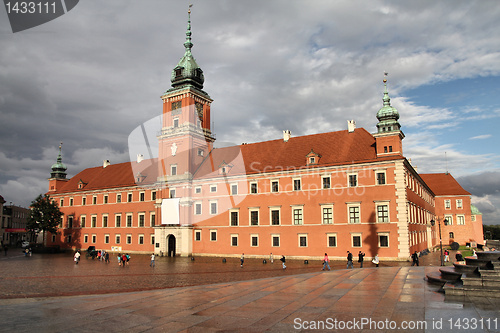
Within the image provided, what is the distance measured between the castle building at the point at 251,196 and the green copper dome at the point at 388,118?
107 mm

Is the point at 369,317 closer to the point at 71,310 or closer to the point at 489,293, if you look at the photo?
the point at 489,293

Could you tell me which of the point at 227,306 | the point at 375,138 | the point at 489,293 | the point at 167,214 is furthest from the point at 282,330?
the point at 167,214

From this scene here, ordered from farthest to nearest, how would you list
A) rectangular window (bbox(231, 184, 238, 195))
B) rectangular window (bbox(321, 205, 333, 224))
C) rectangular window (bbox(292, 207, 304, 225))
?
rectangular window (bbox(231, 184, 238, 195)) < rectangular window (bbox(292, 207, 304, 225)) < rectangular window (bbox(321, 205, 333, 224))

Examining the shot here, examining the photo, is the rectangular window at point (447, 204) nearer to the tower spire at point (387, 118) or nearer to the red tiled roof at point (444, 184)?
the red tiled roof at point (444, 184)

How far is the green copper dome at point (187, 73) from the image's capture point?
183 feet

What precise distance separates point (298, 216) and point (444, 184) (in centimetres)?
4402

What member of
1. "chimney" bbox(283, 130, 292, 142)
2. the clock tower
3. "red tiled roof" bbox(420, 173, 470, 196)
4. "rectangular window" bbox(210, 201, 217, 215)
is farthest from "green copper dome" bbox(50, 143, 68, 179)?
"red tiled roof" bbox(420, 173, 470, 196)

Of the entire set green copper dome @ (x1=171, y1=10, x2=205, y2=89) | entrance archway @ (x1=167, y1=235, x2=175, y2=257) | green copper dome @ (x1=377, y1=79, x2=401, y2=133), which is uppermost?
green copper dome @ (x1=171, y1=10, x2=205, y2=89)

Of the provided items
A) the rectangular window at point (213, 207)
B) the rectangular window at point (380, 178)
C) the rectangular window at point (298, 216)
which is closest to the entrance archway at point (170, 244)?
the rectangular window at point (213, 207)

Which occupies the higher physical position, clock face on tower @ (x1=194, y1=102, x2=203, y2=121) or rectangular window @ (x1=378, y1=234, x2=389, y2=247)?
clock face on tower @ (x1=194, y1=102, x2=203, y2=121)

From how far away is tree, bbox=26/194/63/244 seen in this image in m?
61.9

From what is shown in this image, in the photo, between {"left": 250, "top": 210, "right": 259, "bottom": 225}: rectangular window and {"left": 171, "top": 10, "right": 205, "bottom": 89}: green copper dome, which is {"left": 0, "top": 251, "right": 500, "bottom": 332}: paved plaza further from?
{"left": 171, "top": 10, "right": 205, "bottom": 89}: green copper dome

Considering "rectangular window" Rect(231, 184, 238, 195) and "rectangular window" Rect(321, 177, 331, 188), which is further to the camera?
"rectangular window" Rect(231, 184, 238, 195)

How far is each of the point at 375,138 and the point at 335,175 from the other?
6290 mm
